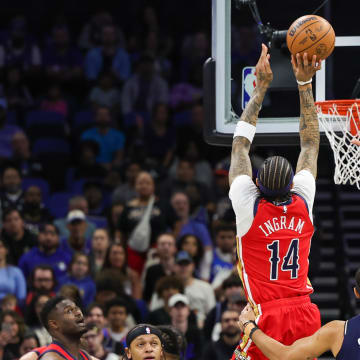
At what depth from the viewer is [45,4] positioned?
1866 cm

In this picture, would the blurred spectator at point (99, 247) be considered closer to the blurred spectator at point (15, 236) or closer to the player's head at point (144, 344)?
the blurred spectator at point (15, 236)

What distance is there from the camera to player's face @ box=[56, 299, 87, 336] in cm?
714

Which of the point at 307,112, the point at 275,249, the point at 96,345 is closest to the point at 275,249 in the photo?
the point at 275,249

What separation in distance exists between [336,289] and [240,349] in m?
6.58

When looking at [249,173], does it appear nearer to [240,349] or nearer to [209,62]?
[240,349]

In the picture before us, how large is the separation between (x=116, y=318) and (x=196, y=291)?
3.58ft

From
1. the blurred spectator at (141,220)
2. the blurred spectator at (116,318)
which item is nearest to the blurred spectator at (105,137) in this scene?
the blurred spectator at (141,220)

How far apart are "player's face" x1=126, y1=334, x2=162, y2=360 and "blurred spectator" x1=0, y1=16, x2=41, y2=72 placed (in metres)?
10.1

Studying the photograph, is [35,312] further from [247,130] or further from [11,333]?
[247,130]

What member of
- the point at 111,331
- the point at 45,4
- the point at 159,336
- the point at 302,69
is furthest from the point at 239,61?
the point at 45,4

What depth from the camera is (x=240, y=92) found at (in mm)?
7762

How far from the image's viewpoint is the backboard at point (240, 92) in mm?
7621

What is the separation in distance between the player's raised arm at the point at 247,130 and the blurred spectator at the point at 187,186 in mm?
6121

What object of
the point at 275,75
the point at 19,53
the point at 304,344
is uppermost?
the point at 19,53
